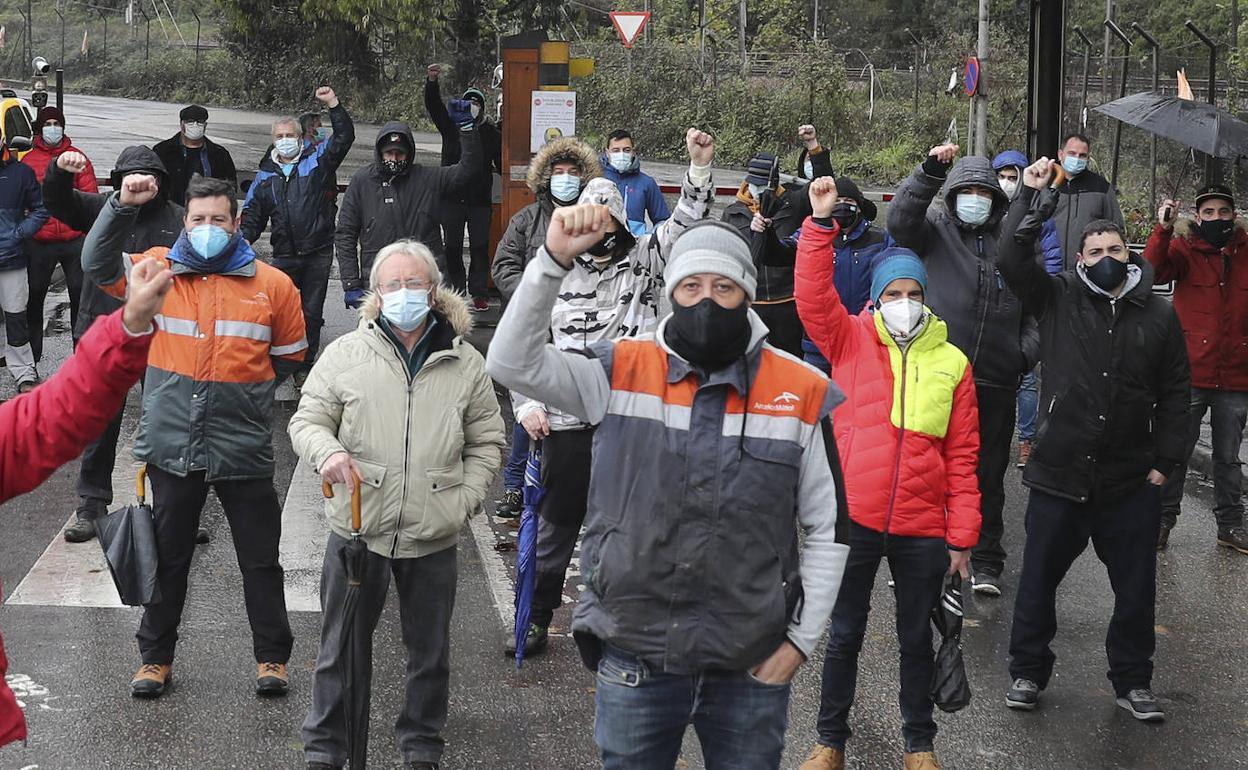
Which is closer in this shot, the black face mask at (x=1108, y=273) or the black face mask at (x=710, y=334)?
the black face mask at (x=710, y=334)

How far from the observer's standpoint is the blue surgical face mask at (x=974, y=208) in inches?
298

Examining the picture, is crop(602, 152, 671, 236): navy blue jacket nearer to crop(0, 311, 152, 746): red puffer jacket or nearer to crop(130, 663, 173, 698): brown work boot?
crop(130, 663, 173, 698): brown work boot

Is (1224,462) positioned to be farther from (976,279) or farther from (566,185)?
(566,185)

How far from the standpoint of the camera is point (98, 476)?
8.57m

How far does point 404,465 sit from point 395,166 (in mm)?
6366

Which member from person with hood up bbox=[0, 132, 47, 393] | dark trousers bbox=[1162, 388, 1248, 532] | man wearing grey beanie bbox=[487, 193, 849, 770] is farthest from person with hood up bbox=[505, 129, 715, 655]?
person with hood up bbox=[0, 132, 47, 393]

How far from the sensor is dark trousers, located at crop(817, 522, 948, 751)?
5797 millimetres

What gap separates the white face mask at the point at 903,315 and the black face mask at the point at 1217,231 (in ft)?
13.6

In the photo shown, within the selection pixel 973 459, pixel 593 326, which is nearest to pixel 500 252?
pixel 593 326

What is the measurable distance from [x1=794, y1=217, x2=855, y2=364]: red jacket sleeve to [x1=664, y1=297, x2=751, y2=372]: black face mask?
1.59 m

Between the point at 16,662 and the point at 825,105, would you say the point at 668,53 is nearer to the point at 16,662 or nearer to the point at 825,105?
the point at 825,105

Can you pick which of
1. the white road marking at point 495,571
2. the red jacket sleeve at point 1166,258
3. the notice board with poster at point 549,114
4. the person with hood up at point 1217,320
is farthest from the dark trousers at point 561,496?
the notice board with poster at point 549,114

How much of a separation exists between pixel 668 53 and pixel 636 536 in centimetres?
3542

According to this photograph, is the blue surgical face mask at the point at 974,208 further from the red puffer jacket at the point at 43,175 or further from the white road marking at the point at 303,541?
the red puffer jacket at the point at 43,175
